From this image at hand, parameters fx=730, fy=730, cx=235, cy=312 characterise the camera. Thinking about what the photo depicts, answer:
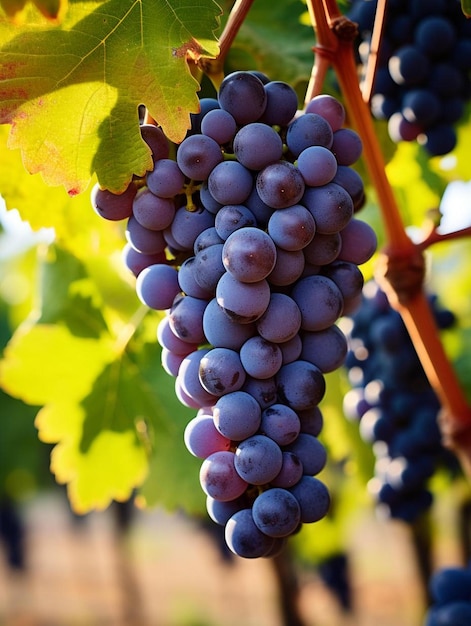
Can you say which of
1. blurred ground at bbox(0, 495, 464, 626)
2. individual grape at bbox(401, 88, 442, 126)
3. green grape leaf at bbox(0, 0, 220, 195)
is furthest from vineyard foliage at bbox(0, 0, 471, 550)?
blurred ground at bbox(0, 495, 464, 626)

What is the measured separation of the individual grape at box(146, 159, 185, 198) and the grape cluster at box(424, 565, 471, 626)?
871 mm

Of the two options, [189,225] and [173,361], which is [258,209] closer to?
[189,225]

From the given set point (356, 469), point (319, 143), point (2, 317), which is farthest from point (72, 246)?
point (2, 317)

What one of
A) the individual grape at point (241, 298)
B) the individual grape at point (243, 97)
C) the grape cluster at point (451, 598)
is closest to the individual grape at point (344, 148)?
the individual grape at point (243, 97)

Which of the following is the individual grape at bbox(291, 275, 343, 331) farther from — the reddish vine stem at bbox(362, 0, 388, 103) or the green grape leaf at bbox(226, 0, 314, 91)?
the green grape leaf at bbox(226, 0, 314, 91)

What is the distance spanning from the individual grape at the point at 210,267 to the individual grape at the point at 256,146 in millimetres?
91

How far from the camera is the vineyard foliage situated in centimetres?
77

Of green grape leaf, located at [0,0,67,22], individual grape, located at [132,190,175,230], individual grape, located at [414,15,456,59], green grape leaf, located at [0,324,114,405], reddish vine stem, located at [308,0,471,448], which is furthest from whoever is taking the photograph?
green grape leaf, located at [0,324,114,405]

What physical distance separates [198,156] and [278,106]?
11 cm

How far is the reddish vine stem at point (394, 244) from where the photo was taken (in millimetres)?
958

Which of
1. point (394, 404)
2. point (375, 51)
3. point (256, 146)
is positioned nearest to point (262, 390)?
point (256, 146)

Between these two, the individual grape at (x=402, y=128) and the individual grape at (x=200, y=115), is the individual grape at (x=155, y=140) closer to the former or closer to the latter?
the individual grape at (x=200, y=115)

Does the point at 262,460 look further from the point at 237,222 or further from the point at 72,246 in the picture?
the point at 72,246

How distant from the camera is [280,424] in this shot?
72 centimetres
